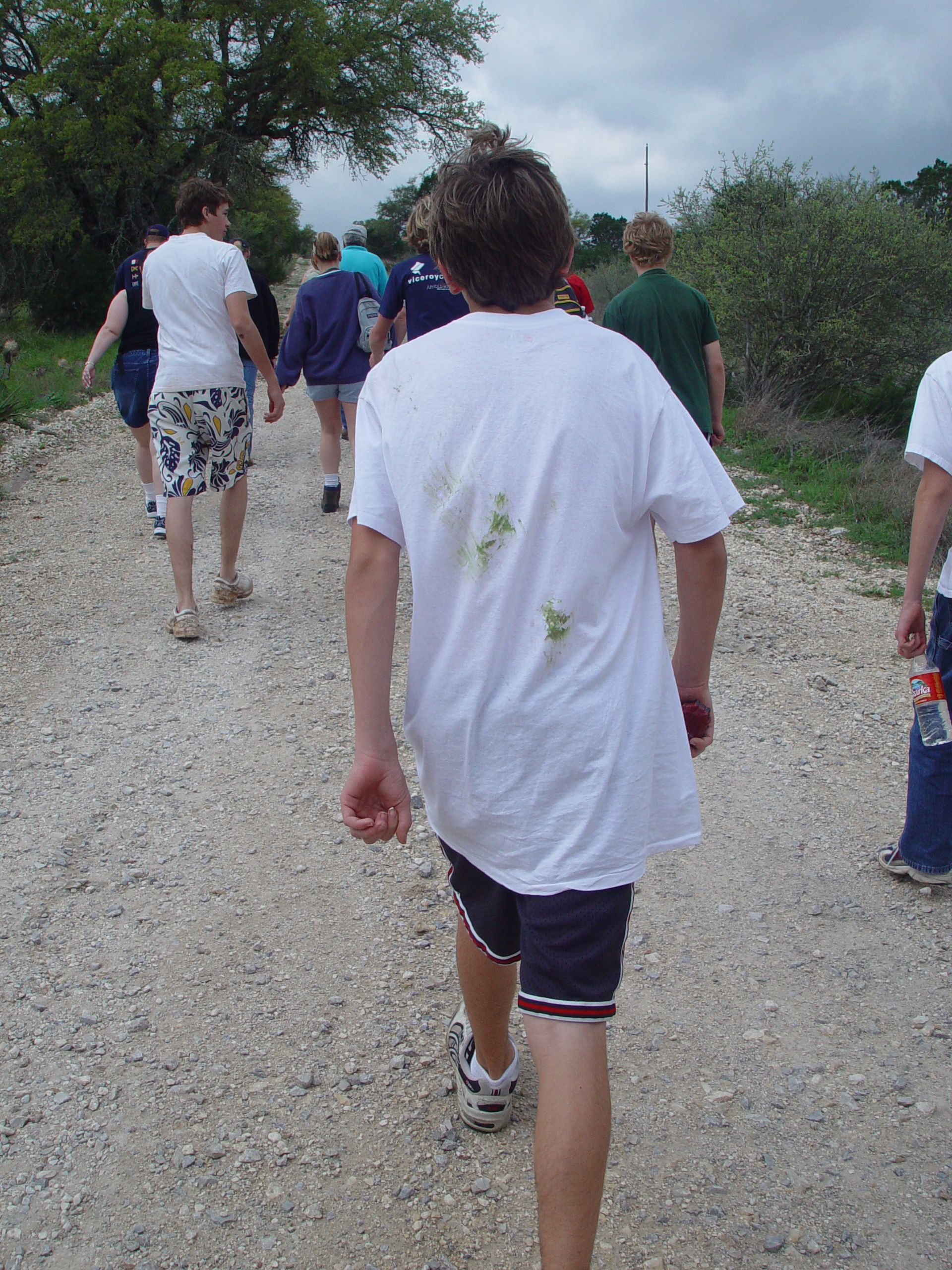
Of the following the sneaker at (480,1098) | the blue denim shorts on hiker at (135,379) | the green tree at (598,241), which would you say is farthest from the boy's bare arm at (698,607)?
the green tree at (598,241)

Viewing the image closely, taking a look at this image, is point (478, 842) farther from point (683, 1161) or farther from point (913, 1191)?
point (913, 1191)

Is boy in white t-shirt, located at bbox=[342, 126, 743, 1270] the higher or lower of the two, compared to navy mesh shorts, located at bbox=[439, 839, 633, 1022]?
higher

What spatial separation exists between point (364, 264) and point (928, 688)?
586 cm

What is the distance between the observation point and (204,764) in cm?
357

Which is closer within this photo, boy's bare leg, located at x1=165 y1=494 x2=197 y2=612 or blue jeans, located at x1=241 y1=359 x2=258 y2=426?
boy's bare leg, located at x1=165 y1=494 x2=197 y2=612

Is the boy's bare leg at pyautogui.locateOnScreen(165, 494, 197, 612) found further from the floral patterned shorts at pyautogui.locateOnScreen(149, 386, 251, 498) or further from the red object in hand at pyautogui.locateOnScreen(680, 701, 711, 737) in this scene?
the red object in hand at pyautogui.locateOnScreen(680, 701, 711, 737)

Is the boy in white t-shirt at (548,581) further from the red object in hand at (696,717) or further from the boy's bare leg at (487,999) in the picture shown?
the boy's bare leg at (487,999)

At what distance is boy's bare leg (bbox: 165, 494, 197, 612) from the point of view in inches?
182

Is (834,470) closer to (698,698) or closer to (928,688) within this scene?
(928,688)

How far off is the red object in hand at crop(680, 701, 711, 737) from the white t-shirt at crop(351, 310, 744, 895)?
19cm

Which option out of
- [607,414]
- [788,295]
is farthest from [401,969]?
[788,295]

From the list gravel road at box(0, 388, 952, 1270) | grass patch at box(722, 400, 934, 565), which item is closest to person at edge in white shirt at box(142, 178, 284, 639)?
gravel road at box(0, 388, 952, 1270)

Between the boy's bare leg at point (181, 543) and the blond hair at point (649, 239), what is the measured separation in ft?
8.14

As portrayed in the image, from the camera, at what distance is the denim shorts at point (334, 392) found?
6.58m
